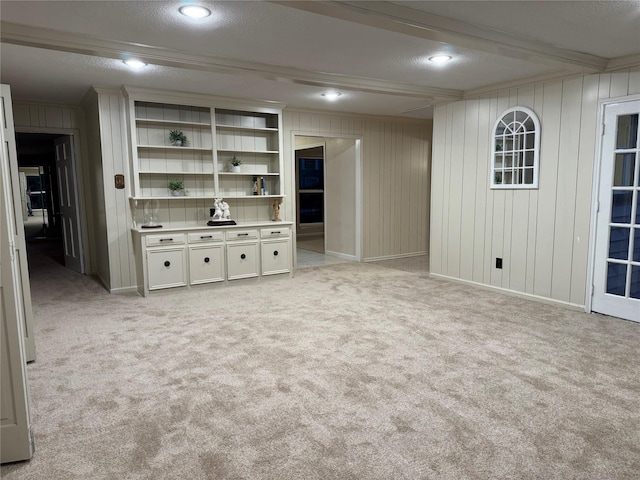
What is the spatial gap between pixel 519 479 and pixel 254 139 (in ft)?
17.0

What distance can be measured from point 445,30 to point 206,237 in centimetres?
352

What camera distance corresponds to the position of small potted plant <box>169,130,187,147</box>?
5426 mm

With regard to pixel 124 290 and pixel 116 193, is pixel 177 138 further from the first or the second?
pixel 124 290

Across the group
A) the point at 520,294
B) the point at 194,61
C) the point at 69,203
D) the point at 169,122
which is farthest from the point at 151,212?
the point at 520,294

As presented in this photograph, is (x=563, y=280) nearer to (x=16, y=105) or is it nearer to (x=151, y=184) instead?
(x=151, y=184)

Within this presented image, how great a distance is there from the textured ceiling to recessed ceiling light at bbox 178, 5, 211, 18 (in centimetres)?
6

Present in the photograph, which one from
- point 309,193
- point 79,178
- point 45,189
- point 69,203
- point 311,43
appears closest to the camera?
point 311,43

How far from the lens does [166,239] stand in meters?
5.09

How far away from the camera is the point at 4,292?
1.98 meters

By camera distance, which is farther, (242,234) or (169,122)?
(242,234)

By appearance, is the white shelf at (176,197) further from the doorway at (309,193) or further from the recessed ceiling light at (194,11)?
the doorway at (309,193)

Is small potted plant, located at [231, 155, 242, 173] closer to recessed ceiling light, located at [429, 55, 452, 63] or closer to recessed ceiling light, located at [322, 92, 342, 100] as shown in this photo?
recessed ceiling light, located at [322, 92, 342, 100]

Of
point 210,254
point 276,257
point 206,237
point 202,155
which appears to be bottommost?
point 276,257

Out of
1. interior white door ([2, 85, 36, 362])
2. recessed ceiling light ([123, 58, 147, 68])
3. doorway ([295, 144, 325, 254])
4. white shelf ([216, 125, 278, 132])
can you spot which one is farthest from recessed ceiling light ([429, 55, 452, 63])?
doorway ([295, 144, 325, 254])
